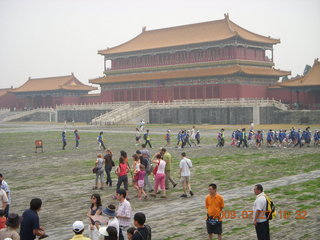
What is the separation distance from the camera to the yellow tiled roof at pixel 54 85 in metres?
99.2

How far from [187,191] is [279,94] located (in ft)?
178

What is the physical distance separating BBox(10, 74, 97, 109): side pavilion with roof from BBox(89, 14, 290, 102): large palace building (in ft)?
Answer: 41.2

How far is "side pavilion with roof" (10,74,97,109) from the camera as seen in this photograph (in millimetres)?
99312

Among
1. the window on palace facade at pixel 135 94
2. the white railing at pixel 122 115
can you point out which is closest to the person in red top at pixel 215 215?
the white railing at pixel 122 115

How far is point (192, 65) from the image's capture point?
75.7m

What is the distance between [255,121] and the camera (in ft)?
205

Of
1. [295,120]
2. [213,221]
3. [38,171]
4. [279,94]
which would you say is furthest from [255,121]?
[213,221]

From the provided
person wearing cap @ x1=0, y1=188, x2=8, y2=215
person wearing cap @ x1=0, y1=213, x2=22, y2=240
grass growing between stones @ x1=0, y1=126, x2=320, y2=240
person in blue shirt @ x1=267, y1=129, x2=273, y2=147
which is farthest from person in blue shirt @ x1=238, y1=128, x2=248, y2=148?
person wearing cap @ x1=0, y1=213, x2=22, y2=240

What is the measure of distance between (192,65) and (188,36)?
22.6ft

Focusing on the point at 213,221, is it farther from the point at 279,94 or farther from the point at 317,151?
the point at 279,94

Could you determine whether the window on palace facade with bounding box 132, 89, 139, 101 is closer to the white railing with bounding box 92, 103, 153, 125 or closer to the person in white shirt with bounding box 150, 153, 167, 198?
the white railing with bounding box 92, 103, 153, 125

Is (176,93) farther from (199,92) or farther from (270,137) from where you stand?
(270,137)

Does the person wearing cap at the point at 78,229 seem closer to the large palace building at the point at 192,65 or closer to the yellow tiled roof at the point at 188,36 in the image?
the large palace building at the point at 192,65

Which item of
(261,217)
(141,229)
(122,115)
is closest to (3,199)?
(141,229)
